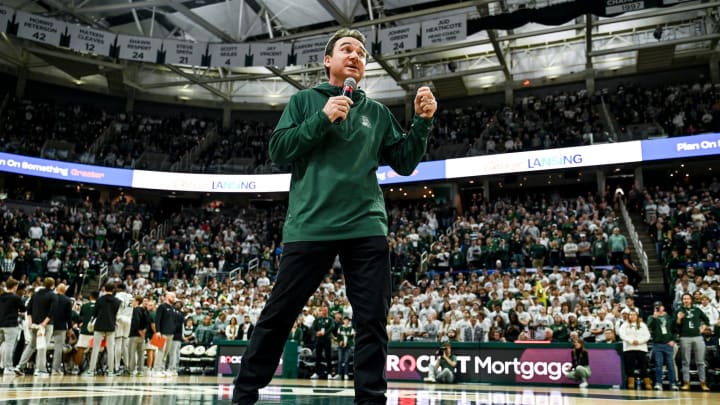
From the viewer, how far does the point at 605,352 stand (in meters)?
10.5

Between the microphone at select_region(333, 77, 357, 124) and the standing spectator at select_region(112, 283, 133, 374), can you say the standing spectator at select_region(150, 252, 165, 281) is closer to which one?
the standing spectator at select_region(112, 283, 133, 374)

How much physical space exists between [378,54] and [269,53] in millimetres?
4273

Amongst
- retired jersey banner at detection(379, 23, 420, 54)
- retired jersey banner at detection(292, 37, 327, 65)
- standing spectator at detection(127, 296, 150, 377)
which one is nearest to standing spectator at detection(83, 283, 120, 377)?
standing spectator at detection(127, 296, 150, 377)

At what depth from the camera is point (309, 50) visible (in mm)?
21672

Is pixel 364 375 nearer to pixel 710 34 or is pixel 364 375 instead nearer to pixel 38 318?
pixel 38 318

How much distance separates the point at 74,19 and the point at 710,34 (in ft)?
87.6

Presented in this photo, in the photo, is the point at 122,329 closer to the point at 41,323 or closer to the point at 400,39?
the point at 41,323

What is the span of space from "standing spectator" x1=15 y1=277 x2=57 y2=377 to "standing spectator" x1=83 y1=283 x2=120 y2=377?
2.46 ft

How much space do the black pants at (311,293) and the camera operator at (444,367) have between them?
8798 millimetres

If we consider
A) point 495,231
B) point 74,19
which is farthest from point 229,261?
point 74,19

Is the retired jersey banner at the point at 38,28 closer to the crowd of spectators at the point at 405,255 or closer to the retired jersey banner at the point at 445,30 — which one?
the crowd of spectators at the point at 405,255

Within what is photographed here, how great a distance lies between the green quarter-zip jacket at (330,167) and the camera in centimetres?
257

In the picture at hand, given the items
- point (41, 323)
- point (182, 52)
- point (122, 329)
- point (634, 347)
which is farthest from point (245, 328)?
point (182, 52)

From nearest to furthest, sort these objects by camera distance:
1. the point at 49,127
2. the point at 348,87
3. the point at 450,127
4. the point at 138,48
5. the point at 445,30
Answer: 1. the point at 348,87
2. the point at 445,30
3. the point at 138,48
4. the point at 49,127
5. the point at 450,127
